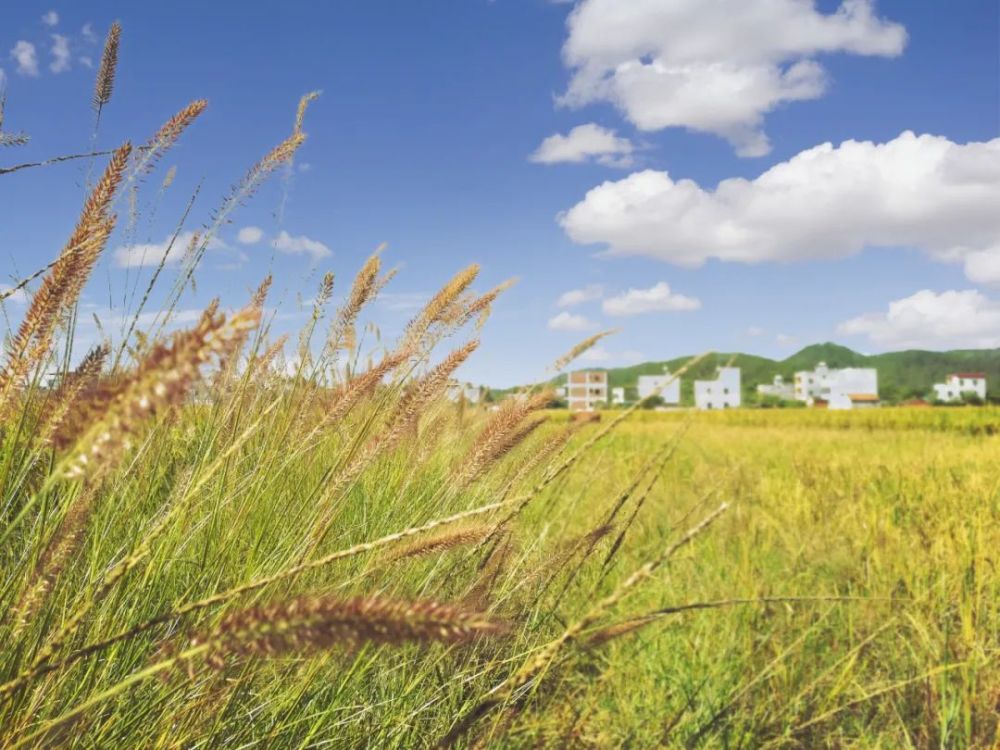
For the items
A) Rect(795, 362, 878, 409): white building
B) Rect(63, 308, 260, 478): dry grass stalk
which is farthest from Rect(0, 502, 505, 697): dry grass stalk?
Rect(795, 362, 878, 409): white building

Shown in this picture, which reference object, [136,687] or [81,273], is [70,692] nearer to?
[136,687]

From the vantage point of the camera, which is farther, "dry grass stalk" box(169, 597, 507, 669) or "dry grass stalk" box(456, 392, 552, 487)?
"dry grass stalk" box(456, 392, 552, 487)

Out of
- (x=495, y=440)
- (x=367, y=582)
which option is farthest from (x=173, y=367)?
(x=367, y=582)

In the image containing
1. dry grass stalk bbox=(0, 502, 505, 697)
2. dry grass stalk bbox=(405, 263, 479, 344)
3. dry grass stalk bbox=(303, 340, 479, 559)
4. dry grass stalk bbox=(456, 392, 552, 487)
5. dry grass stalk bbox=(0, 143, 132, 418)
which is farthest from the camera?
dry grass stalk bbox=(405, 263, 479, 344)

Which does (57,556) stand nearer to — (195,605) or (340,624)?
(195,605)

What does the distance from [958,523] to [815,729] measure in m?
2.83

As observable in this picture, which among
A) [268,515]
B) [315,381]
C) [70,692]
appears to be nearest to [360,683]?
[268,515]

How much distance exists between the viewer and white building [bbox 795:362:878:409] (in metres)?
108

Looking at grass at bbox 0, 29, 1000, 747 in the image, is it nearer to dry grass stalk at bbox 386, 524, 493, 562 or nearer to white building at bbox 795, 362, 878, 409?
dry grass stalk at bbox 386, 524, 493, 562

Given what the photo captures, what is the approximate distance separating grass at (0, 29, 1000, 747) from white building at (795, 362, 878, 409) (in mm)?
107961

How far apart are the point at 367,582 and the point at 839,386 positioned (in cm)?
12930

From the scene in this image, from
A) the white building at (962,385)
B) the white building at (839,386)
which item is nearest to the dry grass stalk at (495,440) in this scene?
the white building at (839,386)

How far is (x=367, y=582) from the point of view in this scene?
1.81m

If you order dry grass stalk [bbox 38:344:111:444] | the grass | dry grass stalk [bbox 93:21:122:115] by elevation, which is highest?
dry grass stalk [bbox 93:21:122:115]
